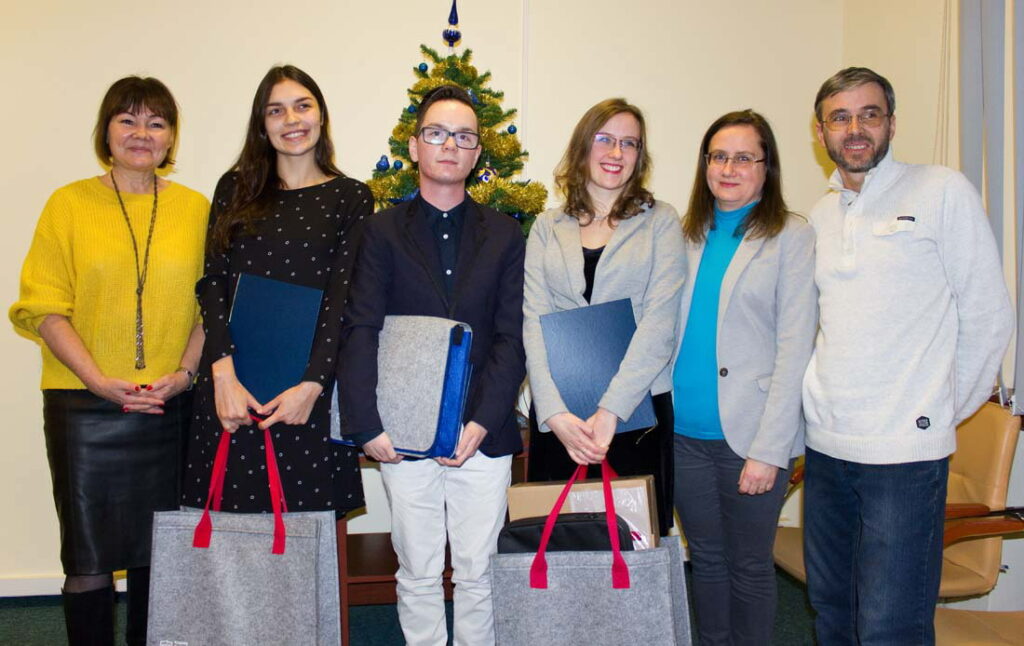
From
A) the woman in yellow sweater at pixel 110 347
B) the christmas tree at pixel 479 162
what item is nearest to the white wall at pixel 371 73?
the christmas tree at pixel 479 162

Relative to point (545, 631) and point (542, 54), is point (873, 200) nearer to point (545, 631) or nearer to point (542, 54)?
point (545, 631)

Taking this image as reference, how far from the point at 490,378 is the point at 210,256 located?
36.1 inches

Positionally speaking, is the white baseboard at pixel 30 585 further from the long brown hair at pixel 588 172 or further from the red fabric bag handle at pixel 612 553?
the long brown hair at pixel 588 172

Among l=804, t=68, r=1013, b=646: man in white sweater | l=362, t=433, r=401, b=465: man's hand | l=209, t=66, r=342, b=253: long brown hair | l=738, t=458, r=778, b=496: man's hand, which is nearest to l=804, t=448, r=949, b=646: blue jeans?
l=804, t=68, r=1013, b=646: man in white sweater

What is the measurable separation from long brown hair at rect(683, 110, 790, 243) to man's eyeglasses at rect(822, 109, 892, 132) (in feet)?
0.58

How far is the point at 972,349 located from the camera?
1897 mm

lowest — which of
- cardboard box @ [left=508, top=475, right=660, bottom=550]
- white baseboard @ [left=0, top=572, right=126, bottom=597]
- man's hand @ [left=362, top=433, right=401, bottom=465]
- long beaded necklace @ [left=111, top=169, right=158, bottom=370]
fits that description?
white baseboard @ [left=0, top=572, right=126, bottom=597]

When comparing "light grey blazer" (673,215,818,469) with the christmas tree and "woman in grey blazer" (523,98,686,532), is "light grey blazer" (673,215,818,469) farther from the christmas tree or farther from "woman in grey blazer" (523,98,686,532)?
the christmas tree

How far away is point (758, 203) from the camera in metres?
2.19

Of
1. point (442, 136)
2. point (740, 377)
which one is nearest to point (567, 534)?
point (740, 377)

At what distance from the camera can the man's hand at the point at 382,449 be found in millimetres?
2004

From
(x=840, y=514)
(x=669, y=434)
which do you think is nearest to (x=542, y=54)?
(x=669, y=434)

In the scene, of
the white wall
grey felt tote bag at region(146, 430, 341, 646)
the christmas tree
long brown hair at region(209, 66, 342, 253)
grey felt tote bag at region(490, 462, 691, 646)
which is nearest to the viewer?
grey felt tote bag at region(490, 462, 691, 646)

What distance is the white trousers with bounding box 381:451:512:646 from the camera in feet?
6.89
